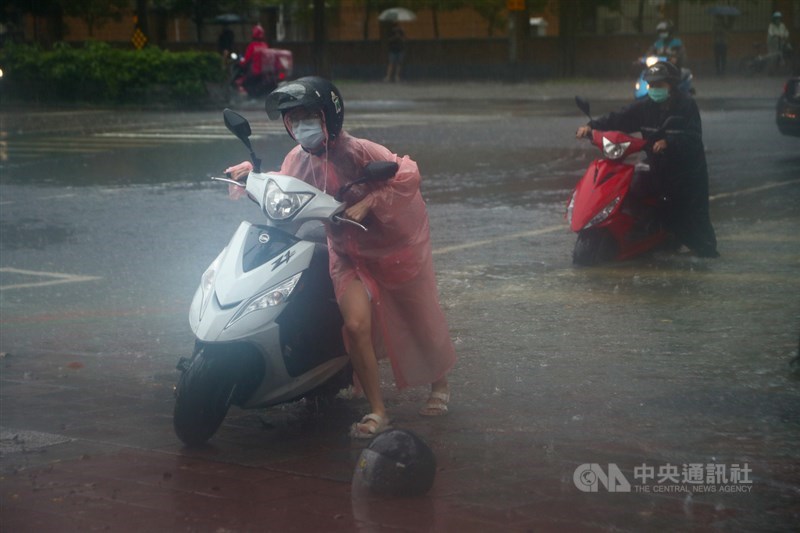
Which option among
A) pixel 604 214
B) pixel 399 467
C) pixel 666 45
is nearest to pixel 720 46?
pixel 666 45

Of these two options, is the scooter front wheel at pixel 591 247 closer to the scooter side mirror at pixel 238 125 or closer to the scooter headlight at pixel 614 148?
the scooter headlight at pixel 614 148

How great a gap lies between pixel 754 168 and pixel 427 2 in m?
36.1

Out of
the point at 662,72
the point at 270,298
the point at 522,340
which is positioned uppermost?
the point at 662,72

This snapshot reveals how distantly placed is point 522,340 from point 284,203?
2.39 m

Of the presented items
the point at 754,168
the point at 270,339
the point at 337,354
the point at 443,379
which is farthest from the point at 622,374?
the point at 754,168

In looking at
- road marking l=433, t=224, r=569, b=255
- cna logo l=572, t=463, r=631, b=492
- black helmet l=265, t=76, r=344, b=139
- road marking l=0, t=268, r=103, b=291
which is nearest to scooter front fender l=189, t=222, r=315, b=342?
black helmet l=265, t=76, r=344, b=139

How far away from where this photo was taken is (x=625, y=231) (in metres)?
9.69

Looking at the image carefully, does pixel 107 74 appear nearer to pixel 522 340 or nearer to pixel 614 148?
pixel 614 148

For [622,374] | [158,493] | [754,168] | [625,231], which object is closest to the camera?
[158,493]

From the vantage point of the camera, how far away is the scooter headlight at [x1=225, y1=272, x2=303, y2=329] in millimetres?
5309

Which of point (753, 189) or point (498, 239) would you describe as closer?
point (498, 239)

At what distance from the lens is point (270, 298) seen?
535cm

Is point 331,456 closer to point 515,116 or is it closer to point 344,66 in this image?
point 515,116

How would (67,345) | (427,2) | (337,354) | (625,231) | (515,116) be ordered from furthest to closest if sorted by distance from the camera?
(427,2)
(515,116)
(625,231)
(67,345)
(337,354)
